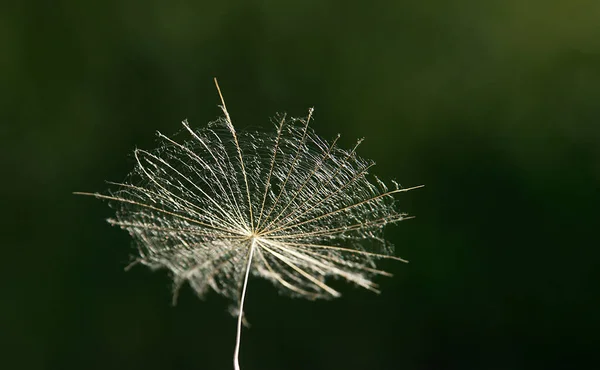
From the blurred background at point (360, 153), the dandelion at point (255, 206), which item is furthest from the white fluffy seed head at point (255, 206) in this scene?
the blurred background at point (360, 153)

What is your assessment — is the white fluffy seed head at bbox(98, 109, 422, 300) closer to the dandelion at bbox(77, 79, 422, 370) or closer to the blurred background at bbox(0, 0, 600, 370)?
the dandelion at bbox(77, 79, 422, 370)

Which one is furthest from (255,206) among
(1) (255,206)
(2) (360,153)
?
(2) (360,153)

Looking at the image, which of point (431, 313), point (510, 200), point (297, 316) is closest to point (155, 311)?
point (297, 316)

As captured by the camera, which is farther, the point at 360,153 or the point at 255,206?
the point at 360,153

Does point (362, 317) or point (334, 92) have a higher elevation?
point (334, 92)

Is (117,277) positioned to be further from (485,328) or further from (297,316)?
(485,328)

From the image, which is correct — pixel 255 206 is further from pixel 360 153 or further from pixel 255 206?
pixel 360 153
